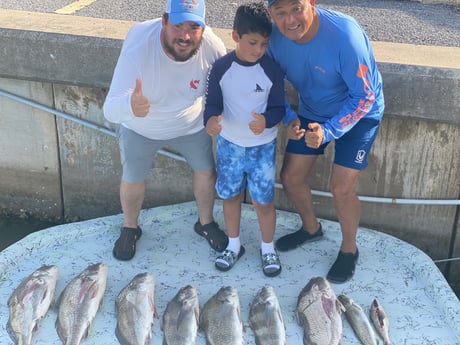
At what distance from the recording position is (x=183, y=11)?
3.93m

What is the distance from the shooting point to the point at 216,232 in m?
4.82

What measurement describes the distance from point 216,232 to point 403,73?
1.79 meters

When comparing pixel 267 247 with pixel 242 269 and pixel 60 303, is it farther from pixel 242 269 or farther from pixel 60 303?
Answer: pixel 60 303

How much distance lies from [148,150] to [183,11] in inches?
42.1

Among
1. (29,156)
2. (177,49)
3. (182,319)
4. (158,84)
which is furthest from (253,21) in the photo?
(29,156)

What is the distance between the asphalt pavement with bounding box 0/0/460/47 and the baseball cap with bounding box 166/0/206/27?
282cm

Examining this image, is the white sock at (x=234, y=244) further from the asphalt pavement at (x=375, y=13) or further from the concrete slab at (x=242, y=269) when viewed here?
the asphalt pavement at (x=375, y=13)

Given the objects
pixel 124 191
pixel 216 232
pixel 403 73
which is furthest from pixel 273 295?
pixel 403 73

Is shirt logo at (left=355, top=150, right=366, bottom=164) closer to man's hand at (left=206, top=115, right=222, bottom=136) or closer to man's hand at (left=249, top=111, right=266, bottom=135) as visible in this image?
man's hand at (left=249, top=111, right=266, bottom=135)

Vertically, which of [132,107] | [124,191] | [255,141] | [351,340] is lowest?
[351,340]

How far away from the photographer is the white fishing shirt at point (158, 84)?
4.08 metres

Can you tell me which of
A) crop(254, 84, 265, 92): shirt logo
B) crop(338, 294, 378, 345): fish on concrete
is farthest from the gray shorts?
crop(338, 294, 378, 345): fish on concrete

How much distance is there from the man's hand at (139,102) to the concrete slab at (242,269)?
49.4 inches

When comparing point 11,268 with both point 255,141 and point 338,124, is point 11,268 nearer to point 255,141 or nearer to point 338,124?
point 255,141
